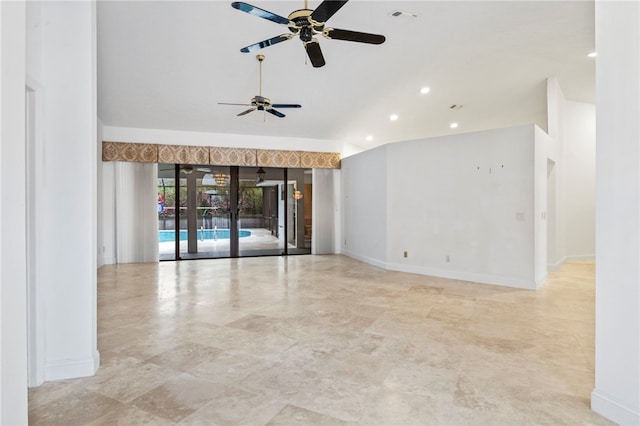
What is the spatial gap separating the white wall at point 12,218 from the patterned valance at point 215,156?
6909mm

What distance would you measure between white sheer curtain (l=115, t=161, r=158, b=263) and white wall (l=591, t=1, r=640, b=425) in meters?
8.06

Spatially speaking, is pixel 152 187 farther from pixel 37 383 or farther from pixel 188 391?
pixel 188 391

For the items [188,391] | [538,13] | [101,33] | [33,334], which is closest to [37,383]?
[33,334]

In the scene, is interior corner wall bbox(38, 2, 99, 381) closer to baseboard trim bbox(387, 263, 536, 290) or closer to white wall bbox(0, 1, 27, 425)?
white wall bbox(0, 1, 27, 425)

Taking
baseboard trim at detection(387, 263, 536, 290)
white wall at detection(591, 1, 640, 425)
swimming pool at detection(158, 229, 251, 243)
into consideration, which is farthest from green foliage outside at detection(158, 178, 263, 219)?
white wall at detection(591, 1, 640, 425)

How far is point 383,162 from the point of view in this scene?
23.5 ft

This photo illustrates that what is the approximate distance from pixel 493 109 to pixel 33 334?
891cm

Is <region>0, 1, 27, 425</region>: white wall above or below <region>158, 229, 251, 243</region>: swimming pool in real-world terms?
above

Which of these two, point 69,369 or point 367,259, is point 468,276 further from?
point 69,369

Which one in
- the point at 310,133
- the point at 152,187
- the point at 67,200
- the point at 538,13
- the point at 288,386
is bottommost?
the point at 288,386

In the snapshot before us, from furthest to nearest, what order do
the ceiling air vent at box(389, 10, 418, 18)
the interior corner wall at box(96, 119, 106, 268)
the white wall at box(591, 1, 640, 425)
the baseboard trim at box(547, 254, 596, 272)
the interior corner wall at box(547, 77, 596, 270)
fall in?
the interior corner wall at box(547, 77, 596, 270)
the interior corner wall at box(96, 119, 106, 268)
the baseboard trim at box(547, 254, 596, 272)
the ceiling air vent at box(389, 10, 418, 18)
the white wall at box(591, 1, 640, 425)

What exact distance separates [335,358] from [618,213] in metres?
2.30

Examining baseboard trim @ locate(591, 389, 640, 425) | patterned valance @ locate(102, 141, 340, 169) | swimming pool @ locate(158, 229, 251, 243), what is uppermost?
patterned valance @ locate(102, 141, 340, 169)

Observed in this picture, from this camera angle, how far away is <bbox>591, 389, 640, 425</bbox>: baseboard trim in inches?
78.5
